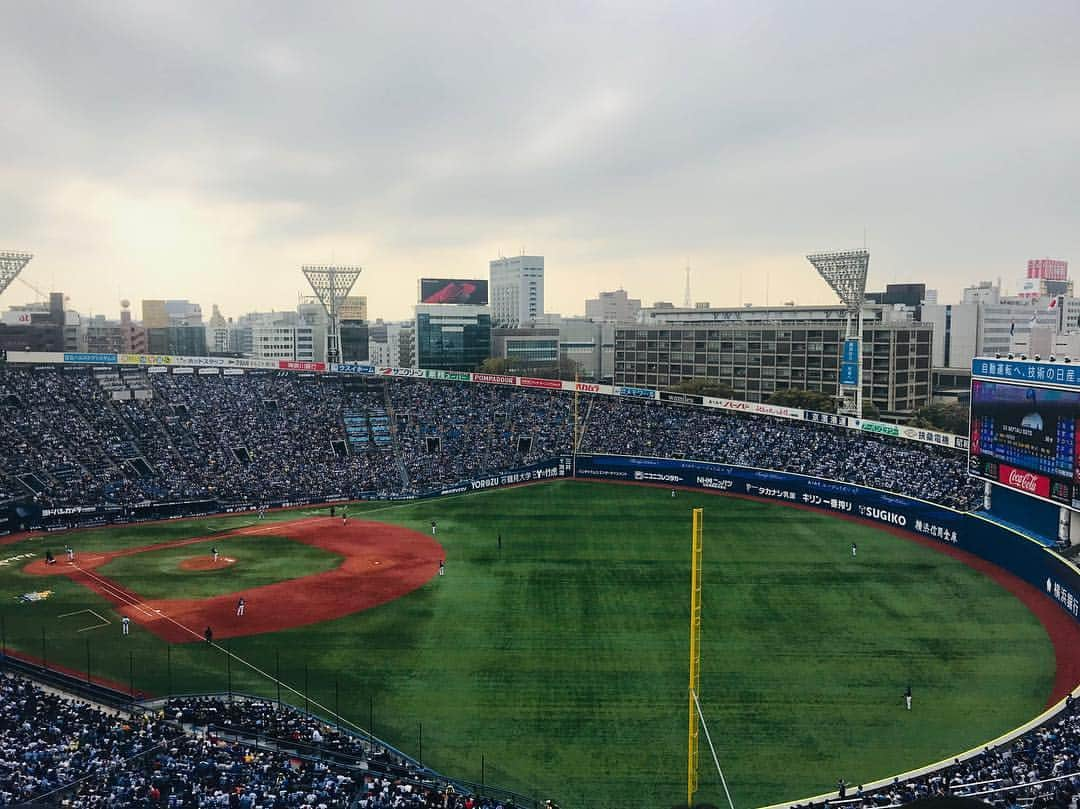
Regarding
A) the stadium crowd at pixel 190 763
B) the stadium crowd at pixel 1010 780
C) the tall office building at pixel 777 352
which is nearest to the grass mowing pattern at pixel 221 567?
the stadium crowd at pixel 190 763

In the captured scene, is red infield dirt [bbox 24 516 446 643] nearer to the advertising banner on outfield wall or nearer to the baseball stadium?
the baseball stadium

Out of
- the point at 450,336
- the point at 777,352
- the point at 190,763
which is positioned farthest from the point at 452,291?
the point at 190,763

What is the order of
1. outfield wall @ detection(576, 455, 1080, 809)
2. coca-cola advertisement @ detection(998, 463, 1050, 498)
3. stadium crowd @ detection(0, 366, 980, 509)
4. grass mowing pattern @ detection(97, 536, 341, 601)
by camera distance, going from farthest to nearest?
1. stadium crowd @ detection(0, 366, 980, 509)
2. grass mowing pattern @ detection(97, 536, 341, 601)
3. coca-cola advertisement @ detection(998, 463, 1050, 498)
4. outfield wall @ detection(576, 455, 1080, 809)

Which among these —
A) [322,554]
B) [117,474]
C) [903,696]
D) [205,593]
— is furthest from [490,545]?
[117,474]

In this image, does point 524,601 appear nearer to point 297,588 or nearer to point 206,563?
point 297,588

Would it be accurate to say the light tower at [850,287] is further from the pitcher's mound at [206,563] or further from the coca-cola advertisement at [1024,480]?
the pitcher's mound at [206,563]

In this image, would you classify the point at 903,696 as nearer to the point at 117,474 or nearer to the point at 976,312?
the point at 117,474

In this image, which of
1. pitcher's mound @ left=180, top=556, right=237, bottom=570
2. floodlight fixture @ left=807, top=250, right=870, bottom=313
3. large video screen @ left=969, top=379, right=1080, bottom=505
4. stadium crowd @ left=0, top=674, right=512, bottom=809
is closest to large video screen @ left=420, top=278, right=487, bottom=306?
floodlight fixture @ left=807, top=250, right=870, bottom=313
